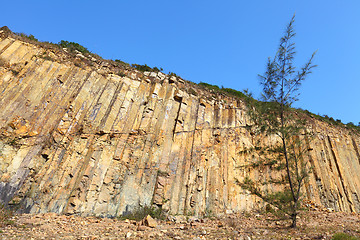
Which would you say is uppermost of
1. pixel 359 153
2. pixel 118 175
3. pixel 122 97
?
pixel 359 153

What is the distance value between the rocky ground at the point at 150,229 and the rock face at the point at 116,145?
973 mm

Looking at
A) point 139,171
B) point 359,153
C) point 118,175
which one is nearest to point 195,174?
point 139,171

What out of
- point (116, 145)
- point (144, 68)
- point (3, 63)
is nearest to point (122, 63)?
point (144, 68)

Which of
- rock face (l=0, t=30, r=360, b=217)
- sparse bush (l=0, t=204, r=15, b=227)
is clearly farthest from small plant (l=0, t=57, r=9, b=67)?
sparse bush (l=0, t=204, r=15, b=227)

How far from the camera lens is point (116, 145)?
12289 millimetres

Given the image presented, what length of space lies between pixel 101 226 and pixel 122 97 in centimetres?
748

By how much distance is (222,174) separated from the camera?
1356 cm

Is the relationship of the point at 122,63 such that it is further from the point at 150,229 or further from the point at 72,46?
the point at 150,229

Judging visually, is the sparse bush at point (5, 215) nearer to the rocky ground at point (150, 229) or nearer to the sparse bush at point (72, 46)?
the rocky ground at point (150, 229)

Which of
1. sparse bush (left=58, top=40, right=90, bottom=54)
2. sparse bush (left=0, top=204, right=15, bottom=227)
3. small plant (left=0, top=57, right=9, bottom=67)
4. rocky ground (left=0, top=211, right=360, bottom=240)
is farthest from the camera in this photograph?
sparse bush (left=58, top=40, right=90, bottom=54)

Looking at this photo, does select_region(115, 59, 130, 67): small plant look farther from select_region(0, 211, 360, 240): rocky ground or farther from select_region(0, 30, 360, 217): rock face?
select_region(0, 211, 360, 240): rocky ground

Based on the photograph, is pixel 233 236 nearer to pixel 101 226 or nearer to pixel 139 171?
pixel 101 226

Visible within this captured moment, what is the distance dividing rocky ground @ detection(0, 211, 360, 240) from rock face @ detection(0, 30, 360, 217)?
97cm

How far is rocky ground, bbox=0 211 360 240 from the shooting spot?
25.0ft
